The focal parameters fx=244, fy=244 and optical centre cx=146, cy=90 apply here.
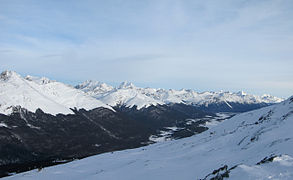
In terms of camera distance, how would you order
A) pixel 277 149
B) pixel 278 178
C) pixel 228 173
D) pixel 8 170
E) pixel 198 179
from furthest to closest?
1. pixel 8 170
2. pixel 277 149
3. pixel 198 179
4. pixel 228 173
5. pixel 278 178

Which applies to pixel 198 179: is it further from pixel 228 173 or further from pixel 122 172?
pixel 122 172

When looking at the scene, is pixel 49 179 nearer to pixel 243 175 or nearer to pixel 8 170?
pixel 243 175

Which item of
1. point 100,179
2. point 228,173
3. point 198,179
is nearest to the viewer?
point 228,173

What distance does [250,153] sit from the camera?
121 feet

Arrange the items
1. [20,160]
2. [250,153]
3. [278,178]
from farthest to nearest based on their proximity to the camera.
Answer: [20,160]
[250,153]
[278,178]

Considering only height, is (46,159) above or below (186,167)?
below

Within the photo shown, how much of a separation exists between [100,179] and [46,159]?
548 feet

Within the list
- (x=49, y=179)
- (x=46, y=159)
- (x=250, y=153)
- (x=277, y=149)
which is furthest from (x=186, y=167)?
(x=46, y=159)

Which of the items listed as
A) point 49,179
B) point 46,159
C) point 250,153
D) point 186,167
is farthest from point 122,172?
point 46,159

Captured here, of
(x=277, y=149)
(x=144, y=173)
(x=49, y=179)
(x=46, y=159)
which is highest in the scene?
(x=277, y=149)

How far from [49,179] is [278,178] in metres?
45.1

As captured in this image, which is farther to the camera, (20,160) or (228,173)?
(20,160)

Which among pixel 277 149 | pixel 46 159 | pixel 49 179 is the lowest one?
pixel 46 159

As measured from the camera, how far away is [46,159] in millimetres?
187750
